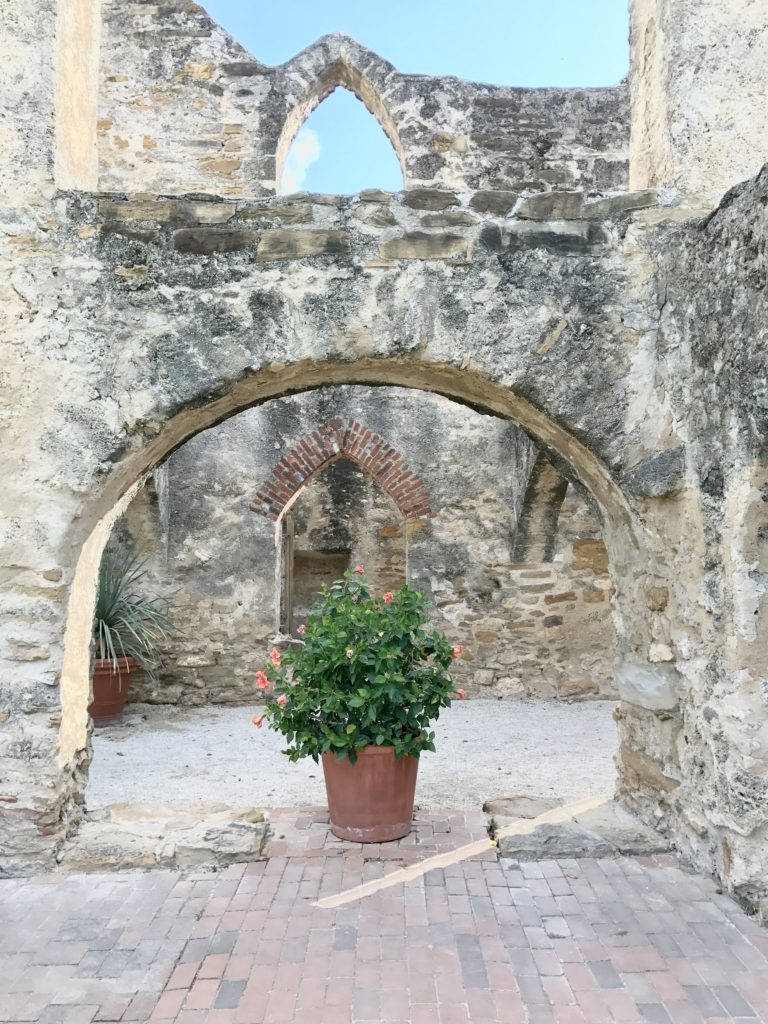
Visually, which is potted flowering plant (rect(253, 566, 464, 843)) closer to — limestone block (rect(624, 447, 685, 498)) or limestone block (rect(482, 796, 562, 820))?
limestone block (rect(482, 796, 562, 820))

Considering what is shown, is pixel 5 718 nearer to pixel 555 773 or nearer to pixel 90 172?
pixel 90 172

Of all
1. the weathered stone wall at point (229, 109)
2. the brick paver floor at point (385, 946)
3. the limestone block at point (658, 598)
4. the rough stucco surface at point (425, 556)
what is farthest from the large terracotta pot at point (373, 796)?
the weathered stone wall at point (229, 109)

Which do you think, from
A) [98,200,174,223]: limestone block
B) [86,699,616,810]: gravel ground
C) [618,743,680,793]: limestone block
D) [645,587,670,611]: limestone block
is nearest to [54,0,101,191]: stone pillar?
[98,200,174,223]: limestone block

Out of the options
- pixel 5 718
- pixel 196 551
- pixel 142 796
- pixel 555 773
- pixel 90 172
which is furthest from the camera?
pixel 196 551

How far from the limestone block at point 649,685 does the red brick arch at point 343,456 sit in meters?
4.01

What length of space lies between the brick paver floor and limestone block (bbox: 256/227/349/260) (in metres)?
2.33

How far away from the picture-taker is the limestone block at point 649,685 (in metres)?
3.07

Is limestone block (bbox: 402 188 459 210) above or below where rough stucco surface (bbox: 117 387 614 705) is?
above

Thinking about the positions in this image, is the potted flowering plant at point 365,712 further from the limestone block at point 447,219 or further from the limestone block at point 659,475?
the limestone block at point 447,219

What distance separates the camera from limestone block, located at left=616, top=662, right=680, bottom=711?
3068 millimetres

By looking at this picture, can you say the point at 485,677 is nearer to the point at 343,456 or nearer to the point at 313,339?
the point at 343,456

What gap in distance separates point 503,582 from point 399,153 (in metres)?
4.59

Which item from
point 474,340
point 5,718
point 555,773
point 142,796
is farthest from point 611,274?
point 142,796

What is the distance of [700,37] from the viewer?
3057 mm
